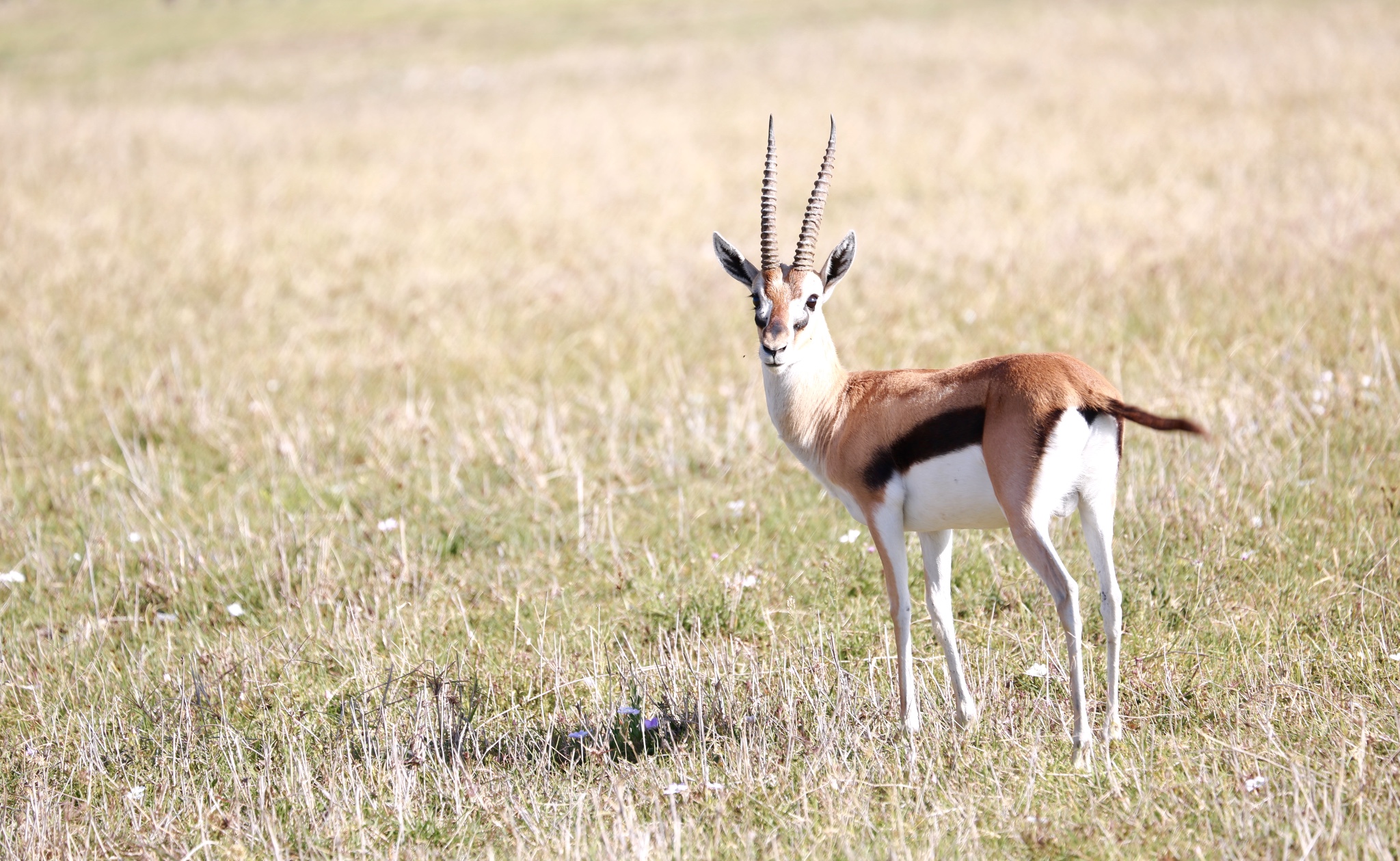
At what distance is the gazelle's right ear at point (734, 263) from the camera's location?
181 inches

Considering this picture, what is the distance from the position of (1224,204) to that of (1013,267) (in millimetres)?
3266

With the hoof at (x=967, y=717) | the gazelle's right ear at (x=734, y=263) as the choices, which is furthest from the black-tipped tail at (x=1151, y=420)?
the gazelle's right ear at (x=734, y=263)

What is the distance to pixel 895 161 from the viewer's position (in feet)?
54.9

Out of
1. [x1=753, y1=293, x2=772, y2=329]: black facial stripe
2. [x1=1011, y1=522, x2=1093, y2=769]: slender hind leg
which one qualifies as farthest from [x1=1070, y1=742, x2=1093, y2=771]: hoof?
[x1=753, y1=293, x2=772, y2=329]: black facial stripe

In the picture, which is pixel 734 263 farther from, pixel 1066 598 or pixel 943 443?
pixel 1066 598

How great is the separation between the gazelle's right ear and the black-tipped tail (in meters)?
1.44

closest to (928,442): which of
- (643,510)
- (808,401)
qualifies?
(808,401)

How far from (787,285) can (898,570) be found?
42.7 inches

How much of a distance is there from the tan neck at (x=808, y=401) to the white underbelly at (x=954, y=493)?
507 millimetres

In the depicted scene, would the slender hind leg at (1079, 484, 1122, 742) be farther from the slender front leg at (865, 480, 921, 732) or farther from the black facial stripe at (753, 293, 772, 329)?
the black facial stripe at (753, 293, 772, 329)

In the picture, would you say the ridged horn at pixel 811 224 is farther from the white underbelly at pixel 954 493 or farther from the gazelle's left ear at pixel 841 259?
the white underbelly at pixel 954 493

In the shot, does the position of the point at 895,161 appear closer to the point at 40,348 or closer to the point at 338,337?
the point at 338,337

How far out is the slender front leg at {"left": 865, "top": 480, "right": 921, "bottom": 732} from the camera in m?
4.15

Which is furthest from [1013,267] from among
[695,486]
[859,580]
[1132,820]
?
[1132,820]
